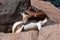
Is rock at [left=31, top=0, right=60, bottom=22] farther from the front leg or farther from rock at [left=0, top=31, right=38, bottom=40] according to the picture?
rock at [left=0, top=31, right=38, bottom=40]

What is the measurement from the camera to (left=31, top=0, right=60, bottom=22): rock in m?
1.65

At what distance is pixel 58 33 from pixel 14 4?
3.15 ft

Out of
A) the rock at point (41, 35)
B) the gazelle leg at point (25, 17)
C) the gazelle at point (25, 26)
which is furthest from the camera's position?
the gazelle leg at point (25, 17)

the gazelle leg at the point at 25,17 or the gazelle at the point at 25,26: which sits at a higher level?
the gazelle leg at the point at 25,17

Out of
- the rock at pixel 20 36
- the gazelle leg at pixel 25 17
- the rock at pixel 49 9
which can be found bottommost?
the rock at pixel 20 36

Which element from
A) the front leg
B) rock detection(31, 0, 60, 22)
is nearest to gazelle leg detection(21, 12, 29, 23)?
the front leg

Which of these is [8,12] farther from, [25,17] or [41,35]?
[41,35]

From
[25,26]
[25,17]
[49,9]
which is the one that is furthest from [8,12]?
[49,9]

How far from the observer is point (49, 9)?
1714 millimetres

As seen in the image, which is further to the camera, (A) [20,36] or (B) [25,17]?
(B) [25,17]

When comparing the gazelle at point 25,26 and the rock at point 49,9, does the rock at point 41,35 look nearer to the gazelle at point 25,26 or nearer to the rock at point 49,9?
the gazelle at point 25,26

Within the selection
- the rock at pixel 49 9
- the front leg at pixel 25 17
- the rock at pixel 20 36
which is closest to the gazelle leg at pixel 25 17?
the front leg at pixel 25 17

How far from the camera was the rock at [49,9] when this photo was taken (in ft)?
5.40

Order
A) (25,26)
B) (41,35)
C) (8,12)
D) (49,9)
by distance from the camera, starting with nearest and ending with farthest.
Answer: (41,35), (25,26), (49,9), (8,12)
